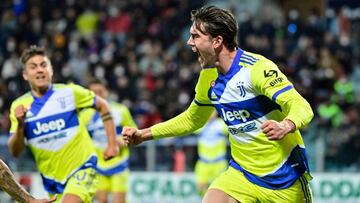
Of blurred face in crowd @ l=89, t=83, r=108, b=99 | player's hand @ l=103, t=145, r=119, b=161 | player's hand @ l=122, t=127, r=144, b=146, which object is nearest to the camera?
player's hand @ l=122, t=127, r=144, b=146

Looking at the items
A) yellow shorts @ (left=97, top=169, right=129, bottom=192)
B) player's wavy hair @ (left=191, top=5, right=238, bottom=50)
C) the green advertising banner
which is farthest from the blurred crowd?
player's wavy hair @ (left=191, top=5, right=238, bottom=50)

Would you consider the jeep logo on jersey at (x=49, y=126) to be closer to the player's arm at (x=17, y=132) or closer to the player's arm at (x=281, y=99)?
the player's arm at (x=17, y=132)

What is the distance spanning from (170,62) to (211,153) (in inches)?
182

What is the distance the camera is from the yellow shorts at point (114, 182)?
43.7 ft

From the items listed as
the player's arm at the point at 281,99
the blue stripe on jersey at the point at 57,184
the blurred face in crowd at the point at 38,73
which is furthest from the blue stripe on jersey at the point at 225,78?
the blurred face in crowd at the point at 38,73

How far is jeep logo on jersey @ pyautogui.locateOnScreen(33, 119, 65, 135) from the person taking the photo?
8.93 m

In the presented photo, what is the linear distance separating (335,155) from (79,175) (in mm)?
9492

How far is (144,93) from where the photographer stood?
62.9 feet

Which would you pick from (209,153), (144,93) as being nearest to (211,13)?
(209,153)

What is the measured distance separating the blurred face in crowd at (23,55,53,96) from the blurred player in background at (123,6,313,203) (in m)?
2.21

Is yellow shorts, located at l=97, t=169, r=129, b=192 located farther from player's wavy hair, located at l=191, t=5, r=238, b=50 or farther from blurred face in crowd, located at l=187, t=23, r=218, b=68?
player's wavy hair, located at l=191, t=5, r=238, b=50

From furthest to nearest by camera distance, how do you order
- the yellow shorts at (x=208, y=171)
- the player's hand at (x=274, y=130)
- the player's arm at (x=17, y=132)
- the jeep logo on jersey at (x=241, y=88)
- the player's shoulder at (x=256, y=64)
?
the yellow shorts at (x=208, y=171) < the player's arm at (x=17, y=132) < the jeep logo on jersey at (x=241, y=88) < the player's shoulder at (x=256, y=64) < the player's hand at (x=274, y=130)

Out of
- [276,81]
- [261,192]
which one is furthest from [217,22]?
[261,192]

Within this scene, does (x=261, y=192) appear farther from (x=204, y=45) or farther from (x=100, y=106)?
(x=100, y=106)
